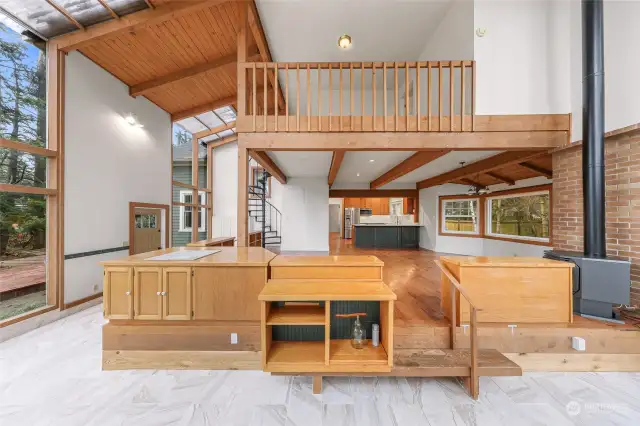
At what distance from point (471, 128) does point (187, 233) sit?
822cm

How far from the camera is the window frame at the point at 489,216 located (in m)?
5.45

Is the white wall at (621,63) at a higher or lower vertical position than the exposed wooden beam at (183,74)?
lower

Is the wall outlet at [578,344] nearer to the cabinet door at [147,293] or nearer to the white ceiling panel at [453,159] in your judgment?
the white ceiling panel at [453,159]

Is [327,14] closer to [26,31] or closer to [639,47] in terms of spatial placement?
[639,47]

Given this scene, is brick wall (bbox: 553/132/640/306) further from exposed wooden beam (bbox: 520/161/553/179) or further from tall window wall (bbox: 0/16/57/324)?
tall window wall (bbox: 0/16/57/324)

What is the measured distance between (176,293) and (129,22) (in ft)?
13.9

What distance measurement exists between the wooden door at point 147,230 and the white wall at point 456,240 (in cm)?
786

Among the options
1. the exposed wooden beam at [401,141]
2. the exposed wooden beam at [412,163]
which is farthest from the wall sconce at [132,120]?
the exposed wooden beam at [412,163]

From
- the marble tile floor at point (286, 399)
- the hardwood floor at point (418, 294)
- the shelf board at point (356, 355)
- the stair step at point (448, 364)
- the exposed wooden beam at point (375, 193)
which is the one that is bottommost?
the marble tile floor at point (286, 399)

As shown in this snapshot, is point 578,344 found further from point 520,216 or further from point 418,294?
point 520,216

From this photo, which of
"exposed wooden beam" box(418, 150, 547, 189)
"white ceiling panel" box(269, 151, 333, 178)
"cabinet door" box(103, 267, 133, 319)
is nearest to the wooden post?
"white ceiling panel" box(269, 151, 333, 178)

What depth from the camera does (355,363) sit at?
2117 millimetres

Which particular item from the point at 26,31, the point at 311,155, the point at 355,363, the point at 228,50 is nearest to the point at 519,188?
the point at 311,155

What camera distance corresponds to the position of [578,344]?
100 inches
